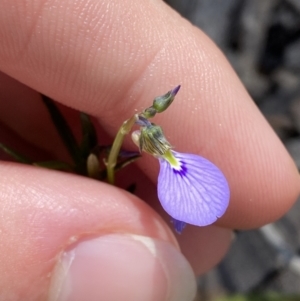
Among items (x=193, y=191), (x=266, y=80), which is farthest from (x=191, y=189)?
(x=266, y=80)

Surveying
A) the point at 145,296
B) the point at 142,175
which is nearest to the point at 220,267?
the point at 142,175

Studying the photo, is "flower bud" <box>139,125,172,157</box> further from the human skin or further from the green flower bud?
the human skin

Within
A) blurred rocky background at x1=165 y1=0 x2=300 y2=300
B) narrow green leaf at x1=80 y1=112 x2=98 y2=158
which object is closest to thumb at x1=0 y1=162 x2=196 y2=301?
narrow green leaf at x1=80 y1=112 x2=98 y2=158

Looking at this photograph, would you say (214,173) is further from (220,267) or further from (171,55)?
(220,267)

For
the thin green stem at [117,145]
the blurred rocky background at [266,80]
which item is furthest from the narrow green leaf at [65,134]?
the blurred rocky background at [266,80]

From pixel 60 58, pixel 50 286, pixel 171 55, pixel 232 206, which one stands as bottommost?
pixel 50 286

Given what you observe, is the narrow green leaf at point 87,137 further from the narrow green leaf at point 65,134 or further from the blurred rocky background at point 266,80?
the blurred rocky background at point 266,80
